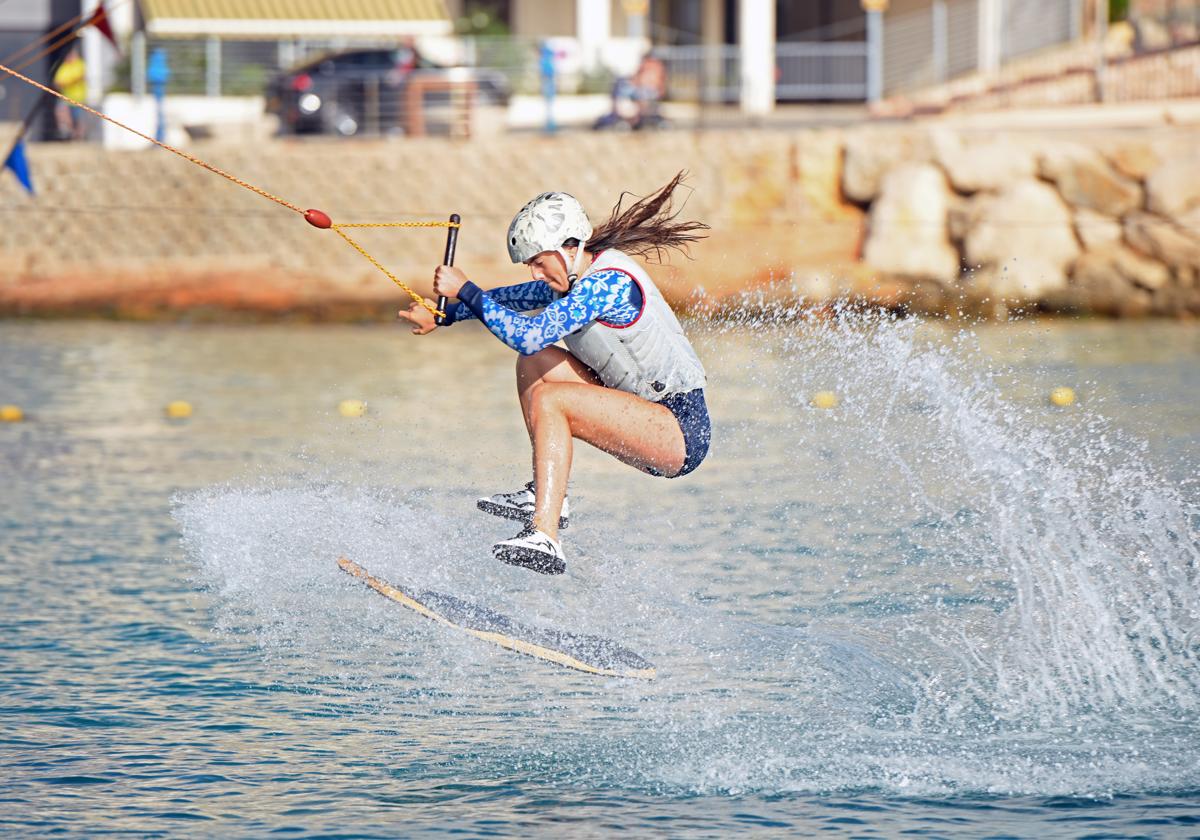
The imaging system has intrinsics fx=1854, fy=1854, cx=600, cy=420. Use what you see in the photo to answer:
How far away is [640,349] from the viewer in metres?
7.62

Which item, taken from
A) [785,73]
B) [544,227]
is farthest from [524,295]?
[785,73]

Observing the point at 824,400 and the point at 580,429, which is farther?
→ the point at 824,400

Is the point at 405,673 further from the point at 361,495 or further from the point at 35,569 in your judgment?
the point at 35,569

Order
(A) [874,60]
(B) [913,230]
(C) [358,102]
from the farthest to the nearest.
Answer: (A) [874,60], (C) [358,102], (B) [913,230]

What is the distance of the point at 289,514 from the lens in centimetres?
984

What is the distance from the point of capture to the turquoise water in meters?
6.86

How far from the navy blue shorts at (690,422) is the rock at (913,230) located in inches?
655

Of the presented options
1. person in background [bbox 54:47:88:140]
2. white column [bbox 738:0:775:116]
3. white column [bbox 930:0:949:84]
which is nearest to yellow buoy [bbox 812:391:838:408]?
white column [bbox 738:0:775:116]

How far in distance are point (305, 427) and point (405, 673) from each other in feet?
25.9

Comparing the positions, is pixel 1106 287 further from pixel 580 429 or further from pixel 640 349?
pixel 580 429

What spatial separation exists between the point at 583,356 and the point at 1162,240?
1774 centimetres

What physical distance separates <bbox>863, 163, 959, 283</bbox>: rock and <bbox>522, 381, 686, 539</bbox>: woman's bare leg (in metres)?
16.9

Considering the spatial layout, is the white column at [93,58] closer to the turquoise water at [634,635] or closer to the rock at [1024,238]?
the rock at [1024,238]

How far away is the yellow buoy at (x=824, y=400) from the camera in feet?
58.4
